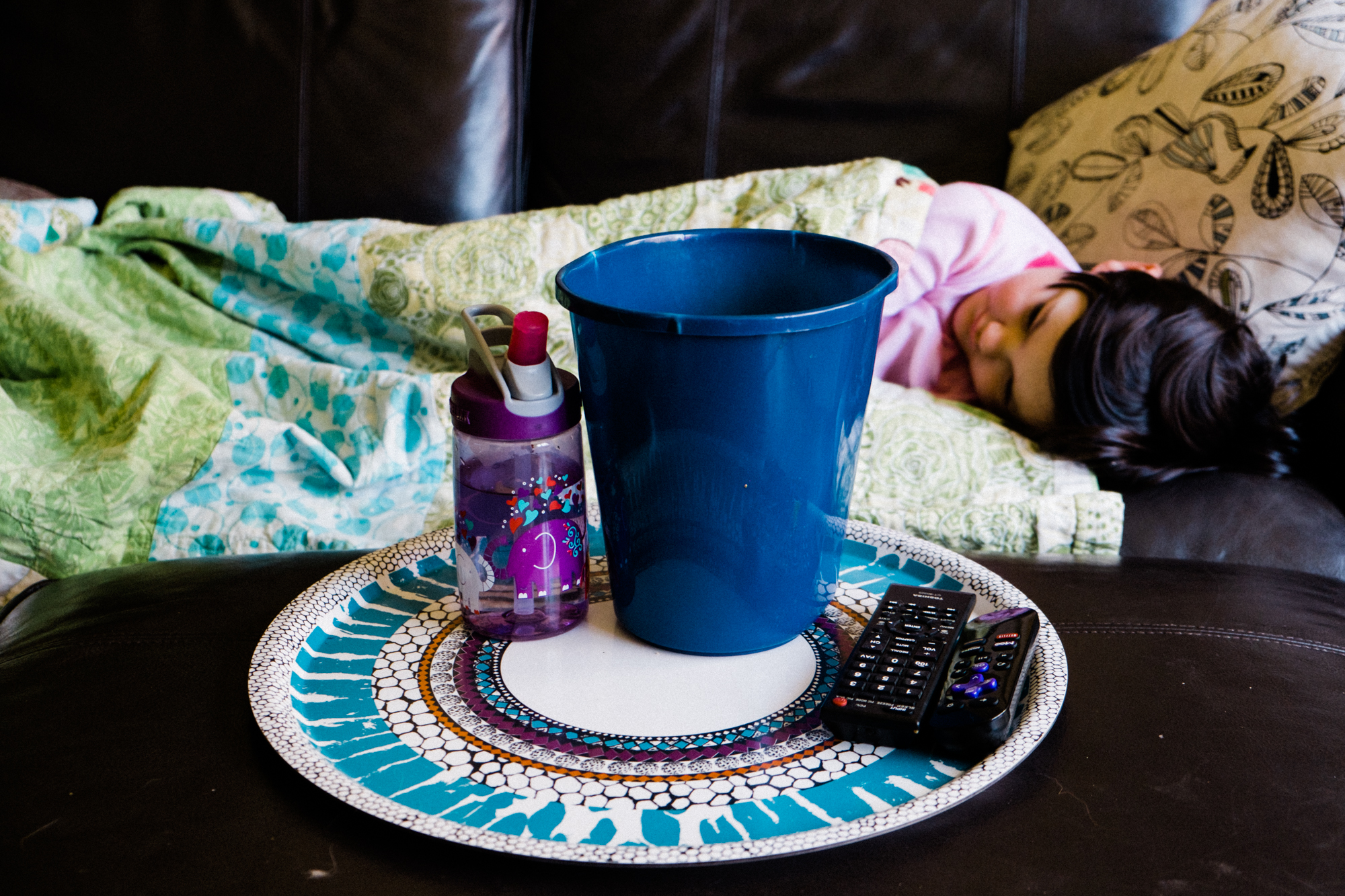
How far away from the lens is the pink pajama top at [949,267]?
1.23m

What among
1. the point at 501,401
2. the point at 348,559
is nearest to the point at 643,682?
the point at 501,401

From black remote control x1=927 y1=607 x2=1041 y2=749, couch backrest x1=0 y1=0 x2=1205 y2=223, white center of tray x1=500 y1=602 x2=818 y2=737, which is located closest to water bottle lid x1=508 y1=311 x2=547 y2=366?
white center of tray x1=500 y1=602 x2=818 y2=737

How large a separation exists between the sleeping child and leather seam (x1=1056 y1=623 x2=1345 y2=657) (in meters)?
0.40

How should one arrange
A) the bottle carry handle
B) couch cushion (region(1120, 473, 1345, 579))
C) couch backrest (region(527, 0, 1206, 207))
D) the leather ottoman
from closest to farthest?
the leather ottoman, the bottle carry handle, couch cushion (region(1120, 473, 1345, 579)), couch backrest (region(527, 0, 1206, 207))

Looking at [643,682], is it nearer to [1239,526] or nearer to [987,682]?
[987,682]

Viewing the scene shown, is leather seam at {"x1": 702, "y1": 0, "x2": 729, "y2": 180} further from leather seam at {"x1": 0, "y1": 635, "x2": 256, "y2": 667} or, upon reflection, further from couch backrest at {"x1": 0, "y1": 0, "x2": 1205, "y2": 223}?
leather seam at {"x1": 0, "y1": 635, "x2": 256, "y2": 667}

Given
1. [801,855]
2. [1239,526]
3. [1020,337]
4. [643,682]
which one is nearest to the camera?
[801,855]

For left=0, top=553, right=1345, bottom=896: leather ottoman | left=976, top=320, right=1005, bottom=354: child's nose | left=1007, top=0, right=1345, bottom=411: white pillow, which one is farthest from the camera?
left=976, top=320, right=1005, bottom=354: child's nose

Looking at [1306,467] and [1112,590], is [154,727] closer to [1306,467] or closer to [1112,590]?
[1112,590]

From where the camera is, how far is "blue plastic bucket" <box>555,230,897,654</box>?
18.4 inches

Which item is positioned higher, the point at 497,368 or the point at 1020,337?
the point at 497,368

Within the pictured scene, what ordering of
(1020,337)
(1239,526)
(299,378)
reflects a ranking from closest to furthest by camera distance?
(1239,526)
(299,378)
(1020,337)

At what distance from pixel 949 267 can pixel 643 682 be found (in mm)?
927

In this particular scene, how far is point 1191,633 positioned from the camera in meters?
0.60
